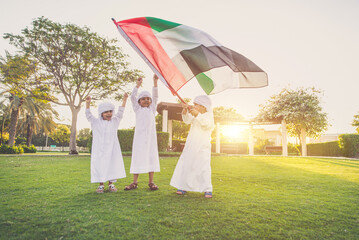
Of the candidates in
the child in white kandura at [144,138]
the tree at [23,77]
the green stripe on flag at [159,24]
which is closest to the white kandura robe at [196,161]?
the child in white kandura at [144,138]

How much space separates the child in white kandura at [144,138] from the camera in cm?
425

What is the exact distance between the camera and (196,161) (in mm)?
3936

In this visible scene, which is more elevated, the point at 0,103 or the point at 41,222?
the point at 0,103

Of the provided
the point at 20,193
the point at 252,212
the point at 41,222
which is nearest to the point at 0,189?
the point at 20,193

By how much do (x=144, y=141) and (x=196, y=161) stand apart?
3.80 feet

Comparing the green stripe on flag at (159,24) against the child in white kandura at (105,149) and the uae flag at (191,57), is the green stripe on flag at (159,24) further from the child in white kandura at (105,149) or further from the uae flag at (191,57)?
the child in white kandura at (105,149)

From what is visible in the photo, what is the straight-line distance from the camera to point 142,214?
Answer: 2609mm

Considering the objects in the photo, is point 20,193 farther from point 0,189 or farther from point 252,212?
point 252,212

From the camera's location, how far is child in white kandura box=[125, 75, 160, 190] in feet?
14.0

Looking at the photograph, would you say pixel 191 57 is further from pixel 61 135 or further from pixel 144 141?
pixel 61 135

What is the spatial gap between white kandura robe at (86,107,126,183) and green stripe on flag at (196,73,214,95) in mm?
1930

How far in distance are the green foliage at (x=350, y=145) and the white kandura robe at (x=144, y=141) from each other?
63.1ft

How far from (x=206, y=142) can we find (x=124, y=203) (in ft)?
5.98

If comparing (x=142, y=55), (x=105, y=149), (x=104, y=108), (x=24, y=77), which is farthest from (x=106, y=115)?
(x=24, y=77)
